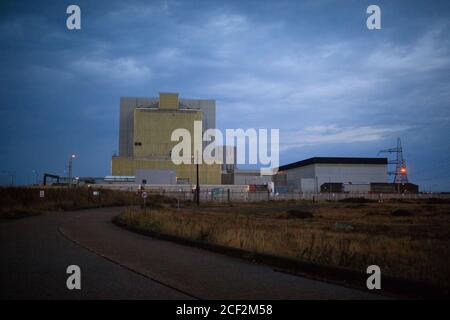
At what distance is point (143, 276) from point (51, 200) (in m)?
42.6

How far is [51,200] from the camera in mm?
48375

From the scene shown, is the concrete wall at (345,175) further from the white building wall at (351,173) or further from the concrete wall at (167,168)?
the concrete wall at (167,168)

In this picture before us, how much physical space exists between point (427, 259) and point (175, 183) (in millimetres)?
77946

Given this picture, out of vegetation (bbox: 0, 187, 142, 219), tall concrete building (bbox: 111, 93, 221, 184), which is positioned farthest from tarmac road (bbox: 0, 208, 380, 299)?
tall concrete building (bbox: 111, 93, 221, 184)

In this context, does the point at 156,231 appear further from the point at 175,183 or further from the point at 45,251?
the point at 175,183

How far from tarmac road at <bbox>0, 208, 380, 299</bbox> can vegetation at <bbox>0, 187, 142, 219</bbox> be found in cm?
1875

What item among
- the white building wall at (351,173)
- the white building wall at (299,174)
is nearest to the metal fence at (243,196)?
the white building wall at (351,173)

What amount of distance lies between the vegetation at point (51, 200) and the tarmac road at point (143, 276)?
18.7 metres

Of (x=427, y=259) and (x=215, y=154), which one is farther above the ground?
(x=215, y=154)

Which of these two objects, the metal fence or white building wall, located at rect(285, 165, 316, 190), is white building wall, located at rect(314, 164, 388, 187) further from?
the metal fence

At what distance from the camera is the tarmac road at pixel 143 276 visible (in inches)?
304

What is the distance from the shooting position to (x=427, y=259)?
11.1 metres
